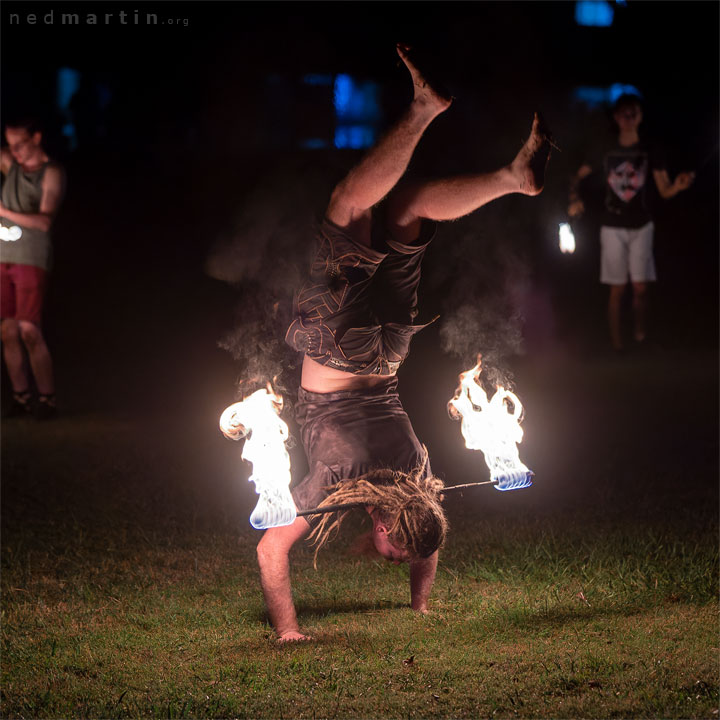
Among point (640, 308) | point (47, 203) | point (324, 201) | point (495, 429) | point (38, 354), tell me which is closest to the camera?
point (324, 201)

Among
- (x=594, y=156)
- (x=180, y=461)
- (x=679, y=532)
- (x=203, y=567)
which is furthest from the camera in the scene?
(x=594, y=156)

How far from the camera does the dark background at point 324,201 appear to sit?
454cm

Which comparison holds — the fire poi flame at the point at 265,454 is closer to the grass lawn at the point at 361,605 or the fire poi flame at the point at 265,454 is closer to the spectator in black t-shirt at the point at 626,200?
the grass lawn at the point at 361,605

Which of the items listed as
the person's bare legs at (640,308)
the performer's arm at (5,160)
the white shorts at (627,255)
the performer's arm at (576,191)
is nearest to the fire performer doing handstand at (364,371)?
the performer's arm at (5,160)

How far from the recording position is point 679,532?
19.1 ft

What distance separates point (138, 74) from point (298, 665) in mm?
16983

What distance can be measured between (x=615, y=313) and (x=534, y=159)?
8.55 metres

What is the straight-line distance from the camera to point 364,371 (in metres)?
4.12

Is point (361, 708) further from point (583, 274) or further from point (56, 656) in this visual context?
point (583, 274)

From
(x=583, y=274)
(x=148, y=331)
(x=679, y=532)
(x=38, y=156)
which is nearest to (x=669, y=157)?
(x=583, y=274)

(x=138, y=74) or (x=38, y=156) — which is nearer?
(x=38, y=156)

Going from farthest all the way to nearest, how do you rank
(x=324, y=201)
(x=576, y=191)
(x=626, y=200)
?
(x=626, y=200) < (x=576, y=191) < (x=324, y=201)

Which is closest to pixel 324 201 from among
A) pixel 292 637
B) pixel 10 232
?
pixel 292 637

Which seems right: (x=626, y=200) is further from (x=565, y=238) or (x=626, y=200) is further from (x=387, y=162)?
(x=387, y=162)
